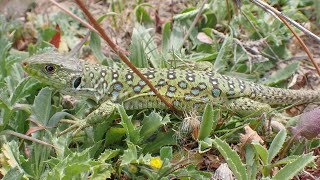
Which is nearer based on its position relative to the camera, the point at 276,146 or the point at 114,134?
the point at 276,146

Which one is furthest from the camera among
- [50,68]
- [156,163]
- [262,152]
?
[50,68]

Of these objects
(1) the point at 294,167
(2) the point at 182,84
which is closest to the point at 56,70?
(2) the point at 182,84

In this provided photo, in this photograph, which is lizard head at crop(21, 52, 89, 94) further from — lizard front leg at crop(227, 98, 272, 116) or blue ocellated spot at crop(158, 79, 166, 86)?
lizard front leg at crop(227, 98, 272, 116)

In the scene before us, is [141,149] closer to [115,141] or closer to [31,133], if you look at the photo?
[115,141]

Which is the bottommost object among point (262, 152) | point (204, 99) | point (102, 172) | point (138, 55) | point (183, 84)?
point (102, 172)

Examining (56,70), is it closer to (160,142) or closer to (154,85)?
(154,85)

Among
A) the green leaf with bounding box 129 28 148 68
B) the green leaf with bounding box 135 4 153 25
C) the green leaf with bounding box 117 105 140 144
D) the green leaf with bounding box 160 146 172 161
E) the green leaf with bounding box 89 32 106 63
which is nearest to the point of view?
the green leaf with bounding box 160 146 172 161

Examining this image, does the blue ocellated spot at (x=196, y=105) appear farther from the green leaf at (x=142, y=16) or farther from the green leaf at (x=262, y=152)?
the green leaf at (x=142, y=16)

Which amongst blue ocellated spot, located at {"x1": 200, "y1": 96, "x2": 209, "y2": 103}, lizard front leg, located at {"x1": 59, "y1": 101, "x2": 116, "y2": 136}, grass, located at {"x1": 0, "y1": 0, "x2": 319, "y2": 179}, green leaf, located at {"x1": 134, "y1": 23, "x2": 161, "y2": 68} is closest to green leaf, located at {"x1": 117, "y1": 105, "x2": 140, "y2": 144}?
grass, located at {"x1": 0, "y1": 0, "x2": 319, "y2": 179}
